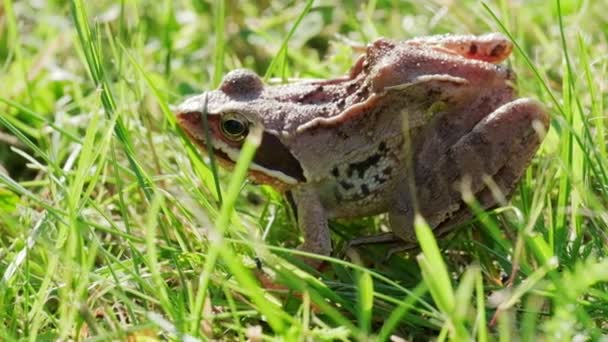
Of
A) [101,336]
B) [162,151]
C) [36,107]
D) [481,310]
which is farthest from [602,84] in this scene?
[36,107]

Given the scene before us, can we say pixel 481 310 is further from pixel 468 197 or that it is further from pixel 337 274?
pixel 337 274

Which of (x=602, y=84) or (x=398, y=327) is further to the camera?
(x=602, y=84)

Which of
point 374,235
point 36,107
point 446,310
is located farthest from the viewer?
point 36,107

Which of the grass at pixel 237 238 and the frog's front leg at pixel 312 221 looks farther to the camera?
the frog's front leg at pixel 312 221

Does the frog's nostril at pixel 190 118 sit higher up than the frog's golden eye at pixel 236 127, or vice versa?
the frog's nostril at pixel 190 118

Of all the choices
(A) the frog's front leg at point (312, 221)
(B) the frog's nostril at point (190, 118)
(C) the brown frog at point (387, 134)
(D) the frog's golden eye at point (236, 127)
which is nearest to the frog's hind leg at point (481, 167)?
(C) the brown frog at point (387, 134)

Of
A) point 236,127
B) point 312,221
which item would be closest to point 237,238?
point 312,221

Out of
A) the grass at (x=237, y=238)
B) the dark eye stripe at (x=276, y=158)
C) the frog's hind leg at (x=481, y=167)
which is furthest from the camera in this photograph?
the dark eye stripe at (x=276, y=158)

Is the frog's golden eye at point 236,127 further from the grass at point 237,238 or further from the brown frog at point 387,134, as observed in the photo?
the grass at point 237,238
